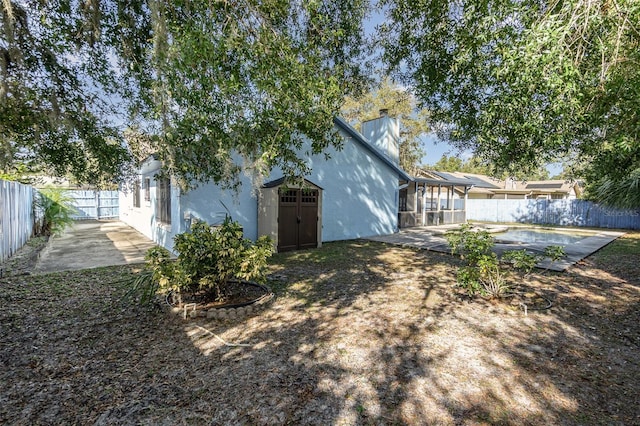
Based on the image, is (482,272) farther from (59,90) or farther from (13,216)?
(13,216)

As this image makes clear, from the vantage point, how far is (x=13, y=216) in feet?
24.7

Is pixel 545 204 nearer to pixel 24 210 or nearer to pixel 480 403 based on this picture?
pixel 480 403

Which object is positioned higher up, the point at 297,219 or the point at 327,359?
the point at 297,219

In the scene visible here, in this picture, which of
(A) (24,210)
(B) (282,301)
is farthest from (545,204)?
(A) (24,210)

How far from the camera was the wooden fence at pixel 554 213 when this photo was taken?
17797 millimetres

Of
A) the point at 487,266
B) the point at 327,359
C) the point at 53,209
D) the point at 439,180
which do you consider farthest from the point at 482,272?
the point at 53,209

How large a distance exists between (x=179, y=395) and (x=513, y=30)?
545 centimetres

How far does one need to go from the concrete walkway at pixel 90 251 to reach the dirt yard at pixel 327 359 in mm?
1621

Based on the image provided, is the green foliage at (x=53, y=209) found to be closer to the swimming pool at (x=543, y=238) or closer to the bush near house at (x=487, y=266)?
the bush near house at (x=487, y=266)

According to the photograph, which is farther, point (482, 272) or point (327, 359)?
point (482, 272)

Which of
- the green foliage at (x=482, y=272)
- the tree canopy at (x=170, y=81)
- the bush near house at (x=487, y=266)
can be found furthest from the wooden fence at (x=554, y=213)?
the tree canopy at (x=170, y=81)

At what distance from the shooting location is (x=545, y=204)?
20750mm

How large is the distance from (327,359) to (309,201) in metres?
6.65

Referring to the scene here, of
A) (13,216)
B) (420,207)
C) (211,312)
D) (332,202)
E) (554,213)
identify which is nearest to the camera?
(211,312)
